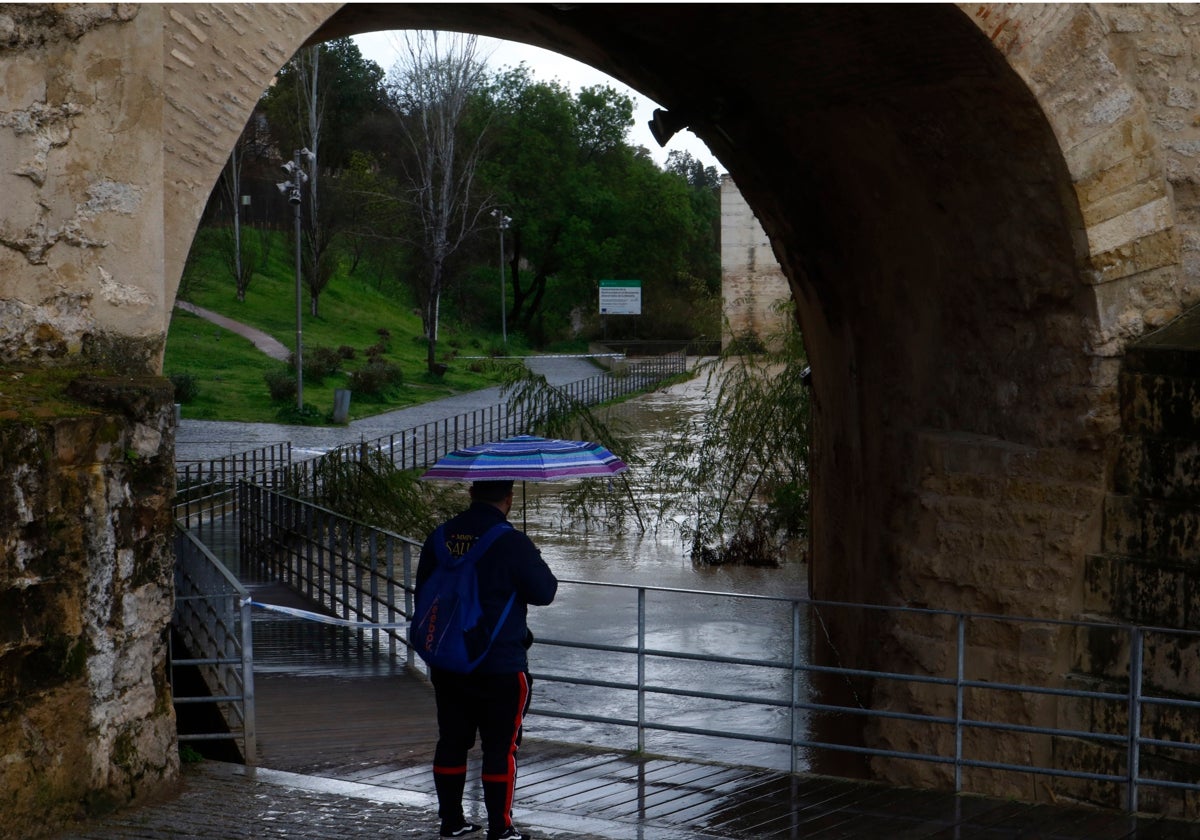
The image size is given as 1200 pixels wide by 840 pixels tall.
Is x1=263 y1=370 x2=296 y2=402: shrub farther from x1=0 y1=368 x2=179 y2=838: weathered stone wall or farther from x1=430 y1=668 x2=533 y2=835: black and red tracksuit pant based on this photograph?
x1=430 y1=668 x2=533 y2=835: black and red tracksuit pant

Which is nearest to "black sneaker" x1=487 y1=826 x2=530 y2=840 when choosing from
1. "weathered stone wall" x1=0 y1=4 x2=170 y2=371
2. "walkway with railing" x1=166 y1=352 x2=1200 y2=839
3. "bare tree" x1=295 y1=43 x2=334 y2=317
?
"walkway with railing" x1=166 y1=352 x2=1200 y2=839

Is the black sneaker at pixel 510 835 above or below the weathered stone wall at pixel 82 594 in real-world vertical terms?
below

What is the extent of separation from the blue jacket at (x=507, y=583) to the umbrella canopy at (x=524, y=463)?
0.69ft

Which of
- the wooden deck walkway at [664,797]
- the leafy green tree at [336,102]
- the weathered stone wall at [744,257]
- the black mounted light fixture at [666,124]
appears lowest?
the wooden deck walkway at [664,797]

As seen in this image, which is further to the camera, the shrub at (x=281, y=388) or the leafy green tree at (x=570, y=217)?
the leafy green tree at (x=570, y=217)

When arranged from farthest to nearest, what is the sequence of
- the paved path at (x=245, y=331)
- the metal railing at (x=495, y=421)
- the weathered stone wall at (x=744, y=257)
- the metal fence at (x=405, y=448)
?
1. the weathered stone wall at (x=744, y=257)
2. the paved path at (x=245, y=331)
3. the metal railing at (x=495, y=421)
4. the metal fence at (x=405, y=448)

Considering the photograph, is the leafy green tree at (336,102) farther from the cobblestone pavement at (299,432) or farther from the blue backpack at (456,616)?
the blue backpack at (456,616)

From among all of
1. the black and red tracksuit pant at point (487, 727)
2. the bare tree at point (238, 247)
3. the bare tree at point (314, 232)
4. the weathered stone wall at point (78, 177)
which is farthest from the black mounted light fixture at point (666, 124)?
the bare tree at point (238, 247)

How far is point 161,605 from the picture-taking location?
19.4 ft

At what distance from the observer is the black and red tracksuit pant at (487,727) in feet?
16.6

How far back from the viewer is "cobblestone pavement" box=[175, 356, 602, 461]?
78.5ft

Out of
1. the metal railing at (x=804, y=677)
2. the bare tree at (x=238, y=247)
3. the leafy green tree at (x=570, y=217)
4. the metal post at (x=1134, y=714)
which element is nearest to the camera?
the metal post at (x=1134, y=714)

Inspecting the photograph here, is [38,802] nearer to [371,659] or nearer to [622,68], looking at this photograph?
[371,659]

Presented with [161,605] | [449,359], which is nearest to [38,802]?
[161,605]
